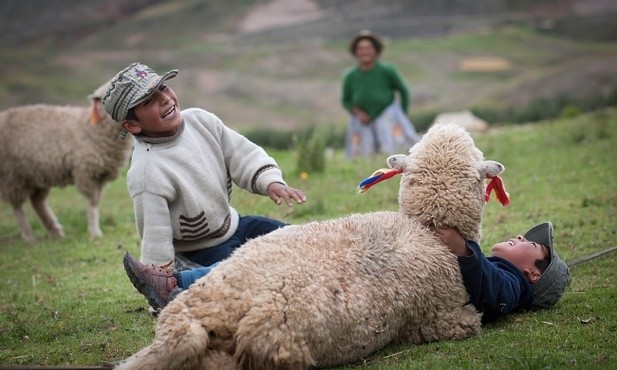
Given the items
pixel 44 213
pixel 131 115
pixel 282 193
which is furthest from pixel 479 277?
pixel 44 213

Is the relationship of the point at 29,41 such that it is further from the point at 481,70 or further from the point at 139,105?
the point at 139,105

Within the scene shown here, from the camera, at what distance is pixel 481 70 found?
23.0 meters

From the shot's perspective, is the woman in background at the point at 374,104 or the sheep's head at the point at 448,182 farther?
the woman in background at the point at 374,104

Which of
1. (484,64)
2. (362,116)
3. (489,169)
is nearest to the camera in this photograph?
(489,169)

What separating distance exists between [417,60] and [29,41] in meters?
10.5

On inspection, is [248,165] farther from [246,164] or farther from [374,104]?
[374,104]

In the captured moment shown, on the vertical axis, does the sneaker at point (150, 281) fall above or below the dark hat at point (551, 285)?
above

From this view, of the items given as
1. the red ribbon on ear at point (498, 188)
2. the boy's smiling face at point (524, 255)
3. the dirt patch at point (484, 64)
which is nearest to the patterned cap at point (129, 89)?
the red ribbon on ear at point (498, 188)

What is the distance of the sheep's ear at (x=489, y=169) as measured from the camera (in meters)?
4.70

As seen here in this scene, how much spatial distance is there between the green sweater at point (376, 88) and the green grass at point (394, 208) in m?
1.31

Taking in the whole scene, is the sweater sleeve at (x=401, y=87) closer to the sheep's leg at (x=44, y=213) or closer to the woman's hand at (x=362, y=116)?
the woman's hand at (x=362, y=116)

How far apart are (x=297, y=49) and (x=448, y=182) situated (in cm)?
1998

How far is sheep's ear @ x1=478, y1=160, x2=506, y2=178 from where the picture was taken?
15.4 ft

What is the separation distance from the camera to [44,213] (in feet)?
32.5
